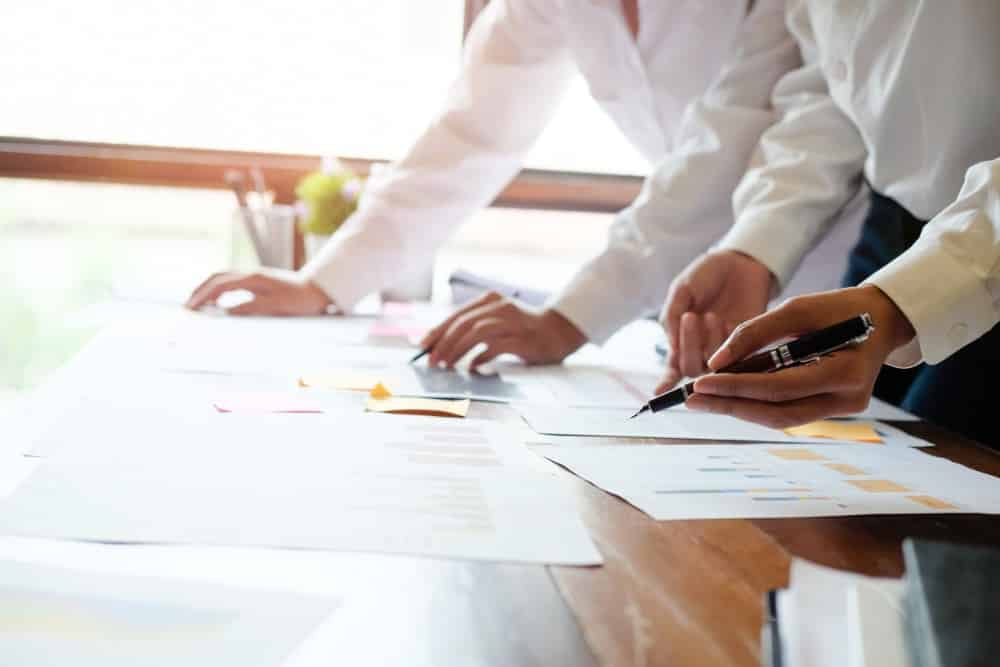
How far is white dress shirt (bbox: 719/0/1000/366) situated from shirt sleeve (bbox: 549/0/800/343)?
0.18ft

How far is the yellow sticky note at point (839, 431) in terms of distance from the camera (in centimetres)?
92

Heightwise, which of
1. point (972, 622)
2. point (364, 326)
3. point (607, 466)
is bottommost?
point (364, 326)

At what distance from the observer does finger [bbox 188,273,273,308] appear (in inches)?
59.6

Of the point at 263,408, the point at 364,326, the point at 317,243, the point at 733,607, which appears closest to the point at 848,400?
the point at 733,607

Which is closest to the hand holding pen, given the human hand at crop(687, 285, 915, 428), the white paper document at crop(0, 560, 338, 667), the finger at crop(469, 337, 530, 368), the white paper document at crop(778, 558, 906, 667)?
the human hand at crop(687, 285, 915, 428)

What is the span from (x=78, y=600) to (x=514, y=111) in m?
1.34

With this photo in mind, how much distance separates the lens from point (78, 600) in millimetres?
456

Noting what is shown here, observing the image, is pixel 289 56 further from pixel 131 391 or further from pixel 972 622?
pixel 972 622

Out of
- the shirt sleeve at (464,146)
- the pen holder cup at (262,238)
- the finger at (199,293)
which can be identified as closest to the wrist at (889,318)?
the shirt sleeve at (464,146)

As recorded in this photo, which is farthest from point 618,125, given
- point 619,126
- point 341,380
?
point 341,380

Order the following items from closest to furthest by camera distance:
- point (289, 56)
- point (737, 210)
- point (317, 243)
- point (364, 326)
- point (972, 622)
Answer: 1. point (972, 622)
2. point (737, 210)
3. point (364, 326)
4. point (317, 243)
5. point (289, 56)

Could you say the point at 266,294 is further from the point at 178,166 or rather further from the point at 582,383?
the point at 178,166

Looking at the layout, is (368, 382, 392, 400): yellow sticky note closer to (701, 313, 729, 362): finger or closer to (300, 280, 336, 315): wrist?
(701, 313, 729, 362): finger

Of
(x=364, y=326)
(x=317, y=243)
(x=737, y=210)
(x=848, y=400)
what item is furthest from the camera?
(x=317, y=243)
